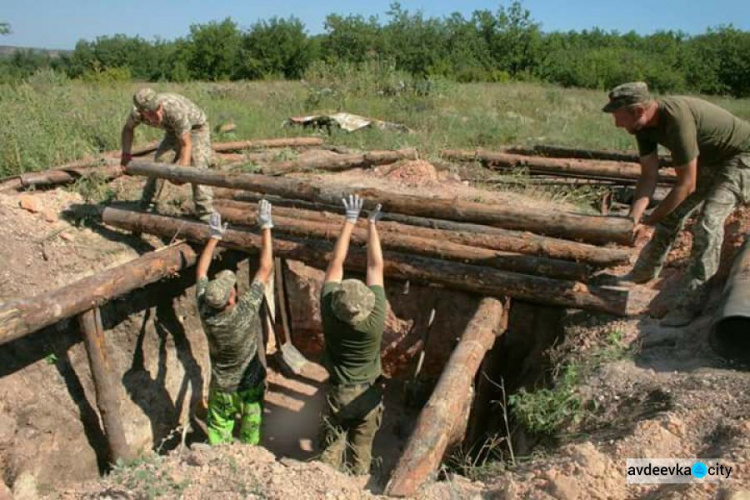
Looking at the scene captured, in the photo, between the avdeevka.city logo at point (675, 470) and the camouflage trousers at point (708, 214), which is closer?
the avdeevka.city logo at point (675, 470)

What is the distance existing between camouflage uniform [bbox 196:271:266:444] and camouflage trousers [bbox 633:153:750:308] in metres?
3.48

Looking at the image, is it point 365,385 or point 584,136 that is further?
point 584,136

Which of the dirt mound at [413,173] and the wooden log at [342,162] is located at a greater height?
the wooden log at [342,162]

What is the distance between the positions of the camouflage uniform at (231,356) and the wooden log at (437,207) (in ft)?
3.94

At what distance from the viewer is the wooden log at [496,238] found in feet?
17.1

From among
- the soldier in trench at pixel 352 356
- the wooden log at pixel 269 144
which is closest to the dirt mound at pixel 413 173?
the wooden log at pixel 269 144

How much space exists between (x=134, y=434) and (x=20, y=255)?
1.98 metres

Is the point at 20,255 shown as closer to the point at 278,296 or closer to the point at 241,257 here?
the point at 241,257

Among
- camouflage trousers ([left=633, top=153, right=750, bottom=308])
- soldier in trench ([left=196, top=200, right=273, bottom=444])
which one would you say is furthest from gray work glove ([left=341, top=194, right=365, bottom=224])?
camouflage trousers ([left=633, top=153, right=750, bottom=308])

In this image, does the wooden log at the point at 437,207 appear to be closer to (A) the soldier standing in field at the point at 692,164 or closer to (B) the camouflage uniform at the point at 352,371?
(A) the soldier standing in field at the point at 692,164

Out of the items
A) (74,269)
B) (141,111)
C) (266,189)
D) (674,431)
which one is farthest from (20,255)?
(674,431)

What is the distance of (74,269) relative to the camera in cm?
583

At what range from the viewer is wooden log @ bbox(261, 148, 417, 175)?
8616 millimetres

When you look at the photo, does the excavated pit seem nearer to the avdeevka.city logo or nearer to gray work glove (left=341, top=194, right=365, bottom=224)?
gray work glove (left=341, top=194, right=365, bottom=224)
